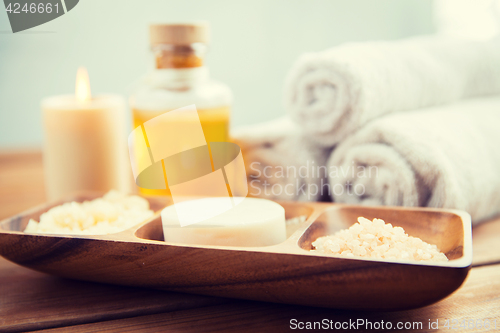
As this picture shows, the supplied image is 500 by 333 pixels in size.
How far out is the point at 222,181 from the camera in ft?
1.91

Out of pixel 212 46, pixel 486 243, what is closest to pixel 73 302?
pixel 486 243

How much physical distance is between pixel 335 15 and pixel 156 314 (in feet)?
3.58

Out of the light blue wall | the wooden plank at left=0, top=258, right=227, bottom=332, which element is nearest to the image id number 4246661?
the light blue wall

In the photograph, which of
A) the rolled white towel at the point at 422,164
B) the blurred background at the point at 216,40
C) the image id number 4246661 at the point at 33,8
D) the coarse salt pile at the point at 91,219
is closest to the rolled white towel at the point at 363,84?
the rolled white towel at the point at 422,164

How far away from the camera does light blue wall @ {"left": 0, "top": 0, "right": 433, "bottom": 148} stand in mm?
1125

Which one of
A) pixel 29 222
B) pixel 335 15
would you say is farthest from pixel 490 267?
pixel 335 15

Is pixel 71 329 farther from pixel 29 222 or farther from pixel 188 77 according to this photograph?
pixel 188 77

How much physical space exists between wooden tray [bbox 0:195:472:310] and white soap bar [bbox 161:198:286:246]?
0.08 ft

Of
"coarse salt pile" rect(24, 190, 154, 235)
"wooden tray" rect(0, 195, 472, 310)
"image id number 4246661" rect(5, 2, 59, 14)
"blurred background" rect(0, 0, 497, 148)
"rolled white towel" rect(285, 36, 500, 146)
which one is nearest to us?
"wooden tray" rect(0, 195, 472, 310)

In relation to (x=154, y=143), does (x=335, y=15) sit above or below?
above

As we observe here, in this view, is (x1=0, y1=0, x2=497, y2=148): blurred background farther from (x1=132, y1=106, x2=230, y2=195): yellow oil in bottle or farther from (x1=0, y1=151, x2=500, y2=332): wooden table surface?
(x1=0, y1=151, x2=500, y2=332): wooden table surface

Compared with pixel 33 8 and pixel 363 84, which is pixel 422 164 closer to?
pixel 363 84

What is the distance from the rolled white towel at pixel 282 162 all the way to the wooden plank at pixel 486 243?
0.18 meters

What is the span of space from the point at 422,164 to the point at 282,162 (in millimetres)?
175
